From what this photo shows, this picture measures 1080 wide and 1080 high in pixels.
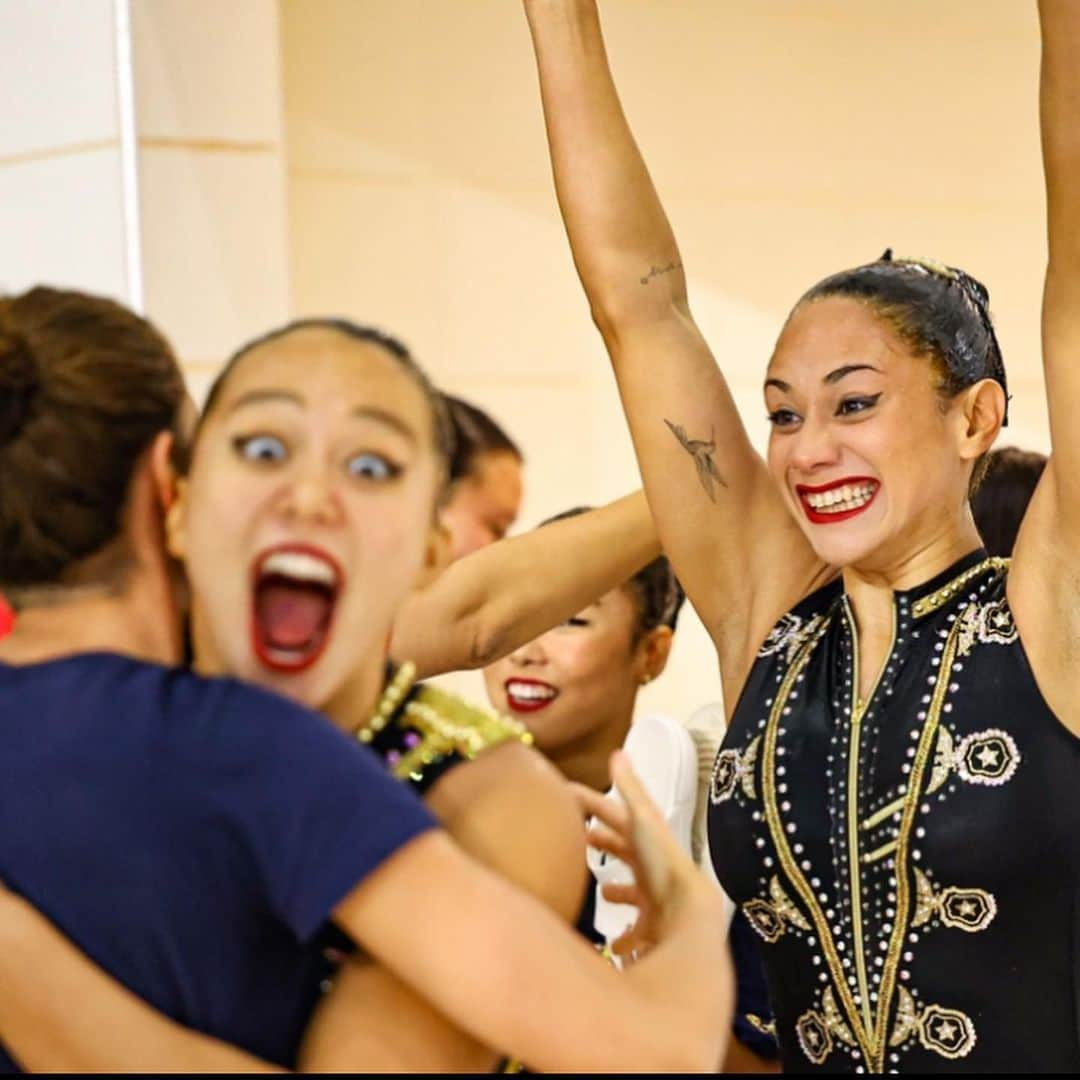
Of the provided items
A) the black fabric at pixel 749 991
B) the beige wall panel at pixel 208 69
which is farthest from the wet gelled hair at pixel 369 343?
the beige wall panel at pixel 208 69

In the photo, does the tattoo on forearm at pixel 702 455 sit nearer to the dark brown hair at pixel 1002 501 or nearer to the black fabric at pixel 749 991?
the black fabric at pixel 749 991

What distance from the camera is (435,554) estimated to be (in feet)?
3.43

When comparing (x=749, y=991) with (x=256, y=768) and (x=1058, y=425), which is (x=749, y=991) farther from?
(x=256, y=768)

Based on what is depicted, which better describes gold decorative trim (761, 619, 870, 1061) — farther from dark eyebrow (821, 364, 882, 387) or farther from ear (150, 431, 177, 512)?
ear (150, 431, 177, 512)

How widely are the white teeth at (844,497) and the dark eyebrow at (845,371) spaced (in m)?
0.09

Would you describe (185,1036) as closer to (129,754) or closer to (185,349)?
(129,754)

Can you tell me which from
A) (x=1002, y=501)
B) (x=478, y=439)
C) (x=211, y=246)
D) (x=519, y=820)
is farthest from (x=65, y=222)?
(x=519, y=820)

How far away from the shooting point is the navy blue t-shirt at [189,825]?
87 cm

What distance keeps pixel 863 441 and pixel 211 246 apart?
1.42 meters

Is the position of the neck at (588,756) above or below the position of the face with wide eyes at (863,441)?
below

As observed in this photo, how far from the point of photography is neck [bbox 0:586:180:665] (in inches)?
37.8

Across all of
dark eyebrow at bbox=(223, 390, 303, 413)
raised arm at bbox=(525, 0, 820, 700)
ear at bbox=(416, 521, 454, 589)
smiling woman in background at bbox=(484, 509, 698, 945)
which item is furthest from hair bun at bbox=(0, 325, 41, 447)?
smiling woman in background at bbox=(484, 509, 698, 945)

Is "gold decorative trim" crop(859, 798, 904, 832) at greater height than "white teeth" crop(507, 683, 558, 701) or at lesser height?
greater

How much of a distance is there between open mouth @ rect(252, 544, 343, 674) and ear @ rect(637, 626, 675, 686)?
1397mm
